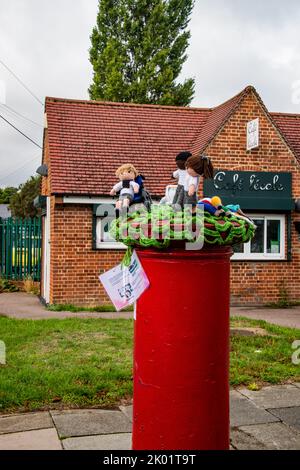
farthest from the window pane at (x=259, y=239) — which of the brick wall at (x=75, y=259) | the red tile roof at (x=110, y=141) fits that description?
the brick wall at (x=75, y=259)

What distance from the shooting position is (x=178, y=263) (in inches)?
111

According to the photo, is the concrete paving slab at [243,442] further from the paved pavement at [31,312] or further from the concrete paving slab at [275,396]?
the paved pavement at [31,312]

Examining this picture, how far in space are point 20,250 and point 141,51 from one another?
15.7m

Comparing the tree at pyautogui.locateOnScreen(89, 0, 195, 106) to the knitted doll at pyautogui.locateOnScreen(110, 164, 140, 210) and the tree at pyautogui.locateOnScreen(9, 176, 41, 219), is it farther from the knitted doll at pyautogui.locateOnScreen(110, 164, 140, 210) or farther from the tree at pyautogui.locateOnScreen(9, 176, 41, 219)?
the knitted doll at pyautogui.locateOnScreen(110, 164, 140, 210)

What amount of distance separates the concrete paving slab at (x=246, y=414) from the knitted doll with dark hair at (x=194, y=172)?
203 centimetres

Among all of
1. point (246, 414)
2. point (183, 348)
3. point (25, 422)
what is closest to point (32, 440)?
point (25, 422)

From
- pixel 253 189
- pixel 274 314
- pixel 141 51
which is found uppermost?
pixel 141 51

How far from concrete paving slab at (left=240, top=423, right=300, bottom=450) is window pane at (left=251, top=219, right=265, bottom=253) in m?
9.97

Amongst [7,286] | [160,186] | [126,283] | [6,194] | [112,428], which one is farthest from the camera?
[6,194]

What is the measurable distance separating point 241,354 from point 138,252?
467 cm

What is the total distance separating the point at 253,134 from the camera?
13867mm

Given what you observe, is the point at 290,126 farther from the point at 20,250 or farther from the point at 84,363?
the point at 84,363

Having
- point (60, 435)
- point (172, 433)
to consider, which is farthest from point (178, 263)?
point (60, 435)
